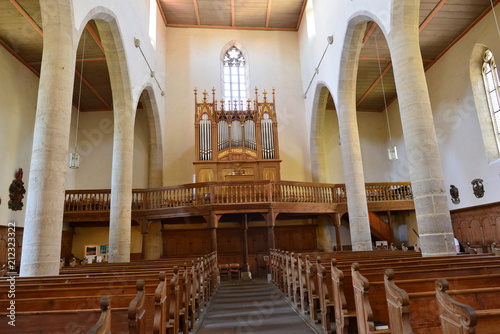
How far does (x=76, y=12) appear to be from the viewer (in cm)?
799

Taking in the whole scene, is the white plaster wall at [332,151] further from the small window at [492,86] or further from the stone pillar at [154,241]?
the stone pillar at [154,241]

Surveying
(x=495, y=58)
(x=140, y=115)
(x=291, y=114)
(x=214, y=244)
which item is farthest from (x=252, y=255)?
(x=495, y=58)

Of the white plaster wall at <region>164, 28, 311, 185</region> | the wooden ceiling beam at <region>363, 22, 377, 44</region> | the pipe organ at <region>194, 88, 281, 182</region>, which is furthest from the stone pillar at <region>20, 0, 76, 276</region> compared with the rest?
the white plaster wall at <region>164, 28, 311, 185</region>

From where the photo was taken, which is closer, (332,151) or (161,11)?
(161,11)

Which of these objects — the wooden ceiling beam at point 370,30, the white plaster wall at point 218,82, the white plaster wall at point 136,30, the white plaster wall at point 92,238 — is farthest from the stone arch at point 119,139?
the wooden ceiling beam at point 370,30

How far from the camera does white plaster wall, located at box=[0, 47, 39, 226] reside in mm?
12570

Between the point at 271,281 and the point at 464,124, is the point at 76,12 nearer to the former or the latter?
the point at 271,281

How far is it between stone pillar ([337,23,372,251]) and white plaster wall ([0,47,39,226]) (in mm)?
11778

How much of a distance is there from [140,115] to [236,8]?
7.53 m

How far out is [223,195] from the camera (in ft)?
→ 44.8

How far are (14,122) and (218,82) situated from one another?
31.8 feet

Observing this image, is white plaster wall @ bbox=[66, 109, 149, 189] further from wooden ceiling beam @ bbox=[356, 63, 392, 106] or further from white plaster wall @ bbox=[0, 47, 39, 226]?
wooden ceiling beam @ bbox=[356, 63, 392, 106]

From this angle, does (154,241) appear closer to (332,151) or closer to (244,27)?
(332,151)

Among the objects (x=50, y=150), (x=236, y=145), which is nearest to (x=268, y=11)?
(x=236, y=145)
